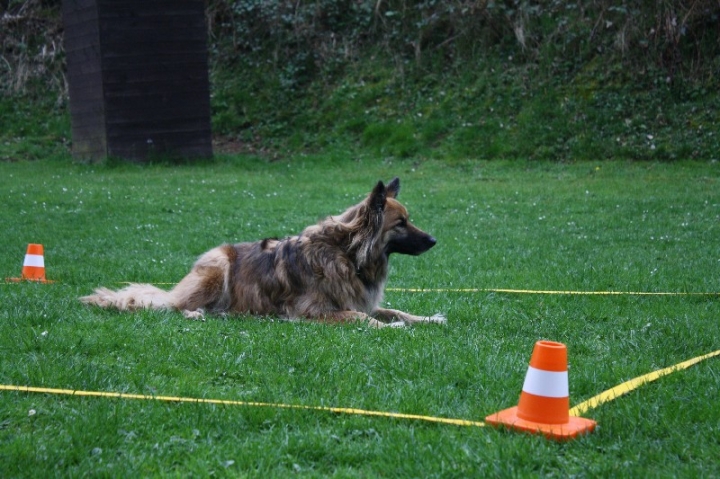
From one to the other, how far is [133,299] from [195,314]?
63cm

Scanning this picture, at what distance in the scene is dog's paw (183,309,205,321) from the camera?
24.4 feet

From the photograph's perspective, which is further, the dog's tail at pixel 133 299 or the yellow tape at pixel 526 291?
the yellow tape at pixel 526 291

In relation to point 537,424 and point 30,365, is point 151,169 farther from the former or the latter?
point 537,424

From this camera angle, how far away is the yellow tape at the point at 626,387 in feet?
15.2

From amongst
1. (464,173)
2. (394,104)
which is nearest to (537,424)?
(464,173)

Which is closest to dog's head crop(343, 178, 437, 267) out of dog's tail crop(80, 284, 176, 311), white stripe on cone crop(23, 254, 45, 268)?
dog's tail crop(80, 284, 176, 311)

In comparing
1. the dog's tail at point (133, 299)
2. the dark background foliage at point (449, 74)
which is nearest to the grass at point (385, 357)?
the dog's tail at point (133, 299)

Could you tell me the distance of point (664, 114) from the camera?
64.4 ft

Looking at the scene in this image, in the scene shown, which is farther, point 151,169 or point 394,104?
point 394,104

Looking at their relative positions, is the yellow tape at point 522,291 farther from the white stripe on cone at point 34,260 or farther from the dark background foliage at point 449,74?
the dark background foliage at point 449,74

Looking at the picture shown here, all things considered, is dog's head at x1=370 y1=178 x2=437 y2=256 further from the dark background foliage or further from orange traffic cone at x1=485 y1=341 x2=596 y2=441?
the dark background foliage

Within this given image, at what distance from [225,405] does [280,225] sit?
A: 8.91 meters

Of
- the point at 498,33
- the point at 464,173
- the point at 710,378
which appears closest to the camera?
the point at 710,378

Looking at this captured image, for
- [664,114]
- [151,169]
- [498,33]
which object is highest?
[498,33]
